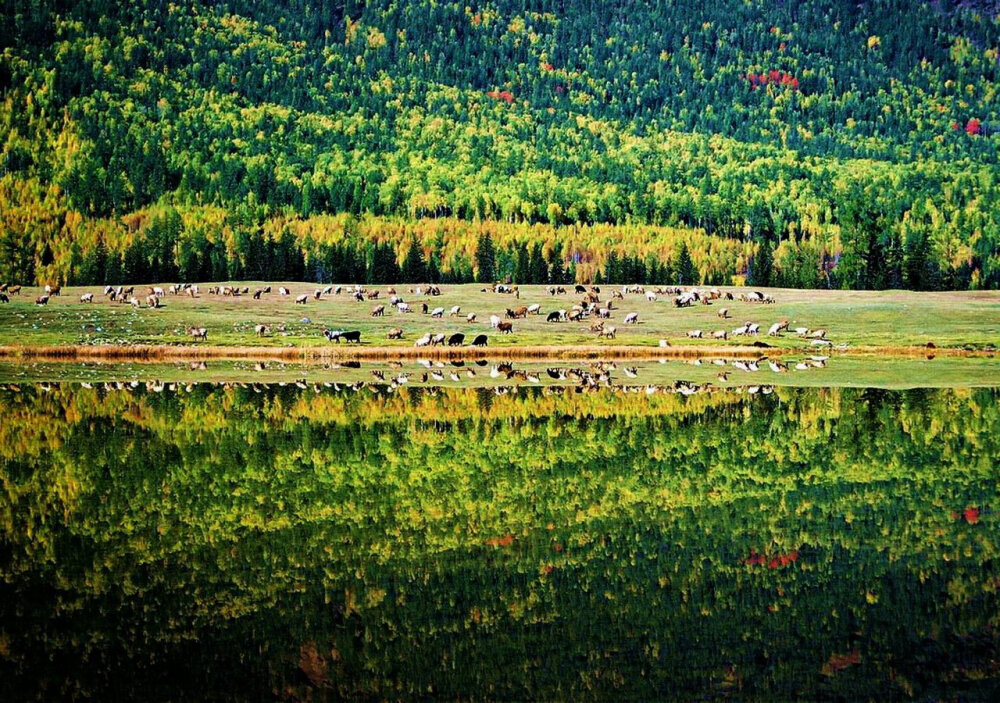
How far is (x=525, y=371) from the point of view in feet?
201

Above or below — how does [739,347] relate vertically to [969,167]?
below

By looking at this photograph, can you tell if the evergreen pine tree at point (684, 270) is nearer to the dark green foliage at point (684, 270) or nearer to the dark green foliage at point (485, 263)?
the dark green foliage at point (684, 270)

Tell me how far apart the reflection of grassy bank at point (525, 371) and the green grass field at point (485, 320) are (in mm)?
6261

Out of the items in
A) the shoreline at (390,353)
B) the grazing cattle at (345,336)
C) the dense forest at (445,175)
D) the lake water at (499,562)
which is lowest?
the shoreline at (390,353)

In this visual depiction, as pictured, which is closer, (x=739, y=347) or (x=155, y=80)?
(x=739, y=347)

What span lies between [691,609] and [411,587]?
3.74 metres

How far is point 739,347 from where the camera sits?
75.4 metres

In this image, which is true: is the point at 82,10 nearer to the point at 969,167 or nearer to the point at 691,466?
the point at 969,167

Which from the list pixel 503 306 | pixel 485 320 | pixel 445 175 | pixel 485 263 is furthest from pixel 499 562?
pixel 445 175

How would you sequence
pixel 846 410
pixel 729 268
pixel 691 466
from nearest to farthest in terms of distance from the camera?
pixel 691 466
pixel 846 410
pixel 729 268

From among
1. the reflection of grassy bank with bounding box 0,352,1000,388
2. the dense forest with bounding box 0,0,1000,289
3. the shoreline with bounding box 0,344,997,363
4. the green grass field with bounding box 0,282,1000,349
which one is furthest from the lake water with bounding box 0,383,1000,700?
the dense forest with bounding box 0,0,1000,289

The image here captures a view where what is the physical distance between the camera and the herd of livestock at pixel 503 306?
78.7 metres

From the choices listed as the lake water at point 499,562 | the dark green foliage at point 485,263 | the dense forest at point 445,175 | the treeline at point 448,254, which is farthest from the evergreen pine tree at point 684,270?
the lake water at point 499,562

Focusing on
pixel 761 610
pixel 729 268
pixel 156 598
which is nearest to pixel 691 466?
pixel 761 610
